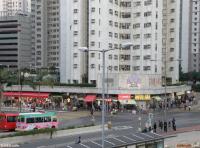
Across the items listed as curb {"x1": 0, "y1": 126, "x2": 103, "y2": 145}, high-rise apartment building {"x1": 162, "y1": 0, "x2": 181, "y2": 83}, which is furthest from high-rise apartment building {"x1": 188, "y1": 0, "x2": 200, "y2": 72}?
curb {"x1": 0, "y1": 126, "x2": 103, "y2": 145}

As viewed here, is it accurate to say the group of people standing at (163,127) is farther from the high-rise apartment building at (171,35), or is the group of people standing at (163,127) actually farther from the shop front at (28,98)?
the high-rise apartment building at (171,35)

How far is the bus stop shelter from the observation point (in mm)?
28266

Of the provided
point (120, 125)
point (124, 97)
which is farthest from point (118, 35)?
point (120, 125)

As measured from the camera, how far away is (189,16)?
190 metres

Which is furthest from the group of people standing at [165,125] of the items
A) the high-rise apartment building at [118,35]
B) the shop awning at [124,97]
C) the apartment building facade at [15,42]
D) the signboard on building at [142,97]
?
the apartment building facade at [15,42]

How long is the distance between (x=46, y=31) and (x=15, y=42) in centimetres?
1479

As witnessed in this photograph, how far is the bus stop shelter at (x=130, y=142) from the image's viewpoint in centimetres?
2827

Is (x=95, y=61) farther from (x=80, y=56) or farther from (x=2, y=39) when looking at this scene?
(x=2, y=39)

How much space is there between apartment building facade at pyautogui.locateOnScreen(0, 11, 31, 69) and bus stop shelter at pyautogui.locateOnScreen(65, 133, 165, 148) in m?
164

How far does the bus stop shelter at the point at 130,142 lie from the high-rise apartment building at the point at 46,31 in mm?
157110

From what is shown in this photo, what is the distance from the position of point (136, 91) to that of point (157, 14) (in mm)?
23549

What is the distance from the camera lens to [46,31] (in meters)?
189

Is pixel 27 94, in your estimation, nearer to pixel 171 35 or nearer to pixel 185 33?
pixel 171 35

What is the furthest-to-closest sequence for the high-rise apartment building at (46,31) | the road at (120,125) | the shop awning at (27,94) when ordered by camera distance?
1. the high-rise apartment building at (46,31)
2. the shop awning at (27,94)
3. the road at (120,125)
